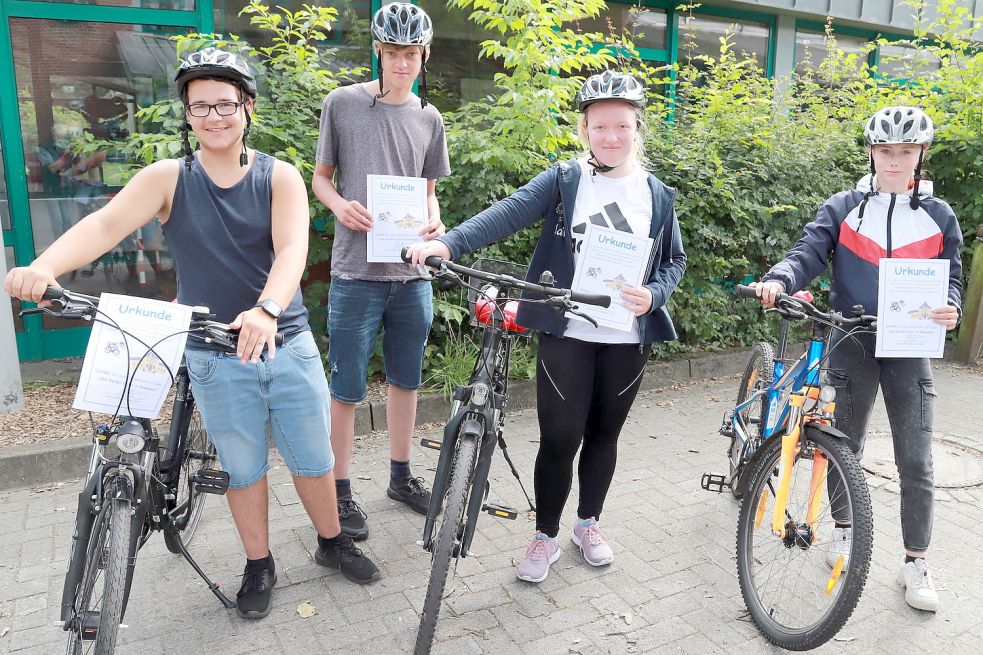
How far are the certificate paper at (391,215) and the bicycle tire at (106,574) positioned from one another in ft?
5.28

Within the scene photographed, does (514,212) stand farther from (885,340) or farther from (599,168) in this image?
(885,340)

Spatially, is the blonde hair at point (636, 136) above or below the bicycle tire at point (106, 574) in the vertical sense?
above

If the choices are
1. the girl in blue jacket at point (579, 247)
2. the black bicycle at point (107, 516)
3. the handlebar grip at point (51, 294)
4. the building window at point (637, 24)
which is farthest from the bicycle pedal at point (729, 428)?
the building window at point (637, 24)

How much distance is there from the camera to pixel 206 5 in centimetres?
693

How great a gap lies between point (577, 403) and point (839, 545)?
1323 millimetres

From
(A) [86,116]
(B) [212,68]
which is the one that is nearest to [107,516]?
(B) [212,68]

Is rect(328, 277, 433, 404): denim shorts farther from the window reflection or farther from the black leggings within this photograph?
the window reflection

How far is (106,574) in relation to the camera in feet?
8.02

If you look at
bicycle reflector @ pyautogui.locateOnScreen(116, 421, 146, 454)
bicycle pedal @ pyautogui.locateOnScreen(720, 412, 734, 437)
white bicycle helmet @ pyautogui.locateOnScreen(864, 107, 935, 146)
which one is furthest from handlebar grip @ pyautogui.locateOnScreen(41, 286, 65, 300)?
bicycle pedal @ pyautogui.locateOnScreen(720, 412, 734, 437)

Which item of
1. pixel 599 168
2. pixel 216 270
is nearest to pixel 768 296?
pixel 599 168

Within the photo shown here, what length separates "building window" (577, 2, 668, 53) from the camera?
34.4 feet

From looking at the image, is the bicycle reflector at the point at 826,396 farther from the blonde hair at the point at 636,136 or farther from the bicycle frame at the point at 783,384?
the blonde hair at the point at 636,136

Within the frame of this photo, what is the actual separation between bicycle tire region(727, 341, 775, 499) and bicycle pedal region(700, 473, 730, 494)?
66mm

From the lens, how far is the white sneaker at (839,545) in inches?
115
